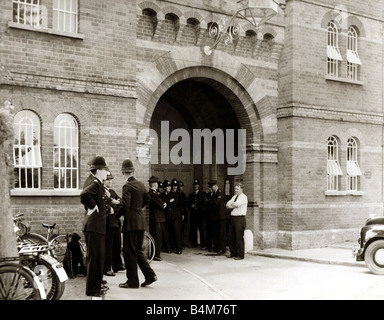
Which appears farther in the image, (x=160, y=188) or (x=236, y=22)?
(x=160, y=188)

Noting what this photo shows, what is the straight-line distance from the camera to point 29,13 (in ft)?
39.5

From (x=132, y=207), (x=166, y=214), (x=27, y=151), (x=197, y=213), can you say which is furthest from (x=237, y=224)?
(x=27, y=151)

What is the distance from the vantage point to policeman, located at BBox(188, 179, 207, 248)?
53.7ft

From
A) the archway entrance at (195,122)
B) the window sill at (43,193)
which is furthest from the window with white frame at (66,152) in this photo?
the archway entrance at (195,122)

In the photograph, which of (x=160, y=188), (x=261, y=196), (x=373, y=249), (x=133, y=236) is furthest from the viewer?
(x=261, y=196)

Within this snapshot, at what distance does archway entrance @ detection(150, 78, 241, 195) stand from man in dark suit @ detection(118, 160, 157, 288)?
24.2 ft

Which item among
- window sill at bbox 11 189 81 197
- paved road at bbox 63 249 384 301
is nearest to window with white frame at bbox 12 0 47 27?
window sill at bbox 11 189 81 197

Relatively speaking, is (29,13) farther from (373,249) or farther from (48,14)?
(373,249)

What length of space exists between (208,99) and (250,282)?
26.7 feet

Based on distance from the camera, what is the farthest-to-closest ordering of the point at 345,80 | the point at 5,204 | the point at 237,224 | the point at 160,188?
the point at 345,80
the point at 160,188
the point at 237,224
the point at 5,204

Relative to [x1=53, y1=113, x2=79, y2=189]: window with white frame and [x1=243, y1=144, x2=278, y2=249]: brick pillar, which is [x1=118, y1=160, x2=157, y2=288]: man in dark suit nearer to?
[x1=53, y1=113, x2=79, y2=189]: window with white frame

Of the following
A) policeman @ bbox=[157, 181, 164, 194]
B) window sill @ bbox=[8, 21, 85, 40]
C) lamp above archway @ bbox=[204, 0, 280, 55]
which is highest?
lamp above archway @ bbox=[204, 0, 280, 55]

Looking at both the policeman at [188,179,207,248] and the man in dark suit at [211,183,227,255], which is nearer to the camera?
the man in dark suit at [211,183,227,255]

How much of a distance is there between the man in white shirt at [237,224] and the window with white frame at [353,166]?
198 inches
